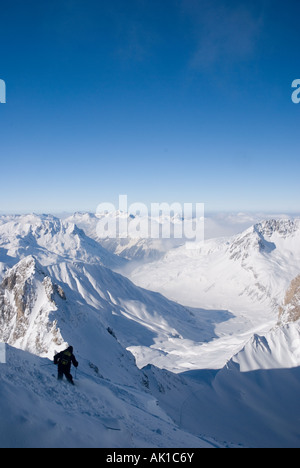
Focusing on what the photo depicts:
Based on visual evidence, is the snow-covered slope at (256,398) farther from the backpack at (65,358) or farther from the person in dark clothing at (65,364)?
the backpack at (65,358)

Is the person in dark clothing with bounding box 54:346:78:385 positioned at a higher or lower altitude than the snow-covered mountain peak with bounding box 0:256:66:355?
higher

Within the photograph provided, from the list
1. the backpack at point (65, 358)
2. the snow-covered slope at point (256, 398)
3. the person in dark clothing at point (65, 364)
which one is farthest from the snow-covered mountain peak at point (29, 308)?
the backpack at point (65, 358)

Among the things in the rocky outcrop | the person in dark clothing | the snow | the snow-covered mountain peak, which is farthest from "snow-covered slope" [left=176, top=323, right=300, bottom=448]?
the snow-covered mountain peak

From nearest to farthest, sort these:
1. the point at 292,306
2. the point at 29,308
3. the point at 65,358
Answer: the point at 65,358 → the point at 29,308 → the point at 292,306

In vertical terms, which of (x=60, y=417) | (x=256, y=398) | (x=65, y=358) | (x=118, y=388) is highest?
(x=60, y=417)

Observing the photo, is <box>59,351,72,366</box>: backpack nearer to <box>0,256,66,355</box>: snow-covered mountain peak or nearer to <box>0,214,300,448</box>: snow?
<box>0,214,300,448</box>: snow

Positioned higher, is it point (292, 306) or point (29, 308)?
point (29, 308)

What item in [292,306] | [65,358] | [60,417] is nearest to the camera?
[60,417]

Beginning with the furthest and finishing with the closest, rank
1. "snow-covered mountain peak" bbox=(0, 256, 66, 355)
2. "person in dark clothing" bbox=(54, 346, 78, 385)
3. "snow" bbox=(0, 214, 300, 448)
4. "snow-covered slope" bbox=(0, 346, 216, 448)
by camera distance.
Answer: "snow-covered mountain peak" bbox=(0, 256, 66, 355)
"person in dark clothing" bbox=(54, 346, 78, 385)
"snow" bbox=(0, 214, 300, 448)
"snow-covered slope" bbox=(0, 346, 216, 448)

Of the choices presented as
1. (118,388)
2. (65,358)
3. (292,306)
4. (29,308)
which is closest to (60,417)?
(65,358)

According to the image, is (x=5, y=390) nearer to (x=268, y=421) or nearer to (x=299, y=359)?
(x=268, y=421)

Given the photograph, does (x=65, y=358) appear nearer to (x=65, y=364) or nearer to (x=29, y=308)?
(x=65, y=364)
